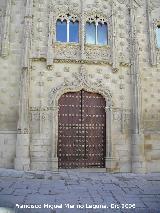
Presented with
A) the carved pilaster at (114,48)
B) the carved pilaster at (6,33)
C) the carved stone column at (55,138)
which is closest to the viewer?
the carved stone column at (55,138)

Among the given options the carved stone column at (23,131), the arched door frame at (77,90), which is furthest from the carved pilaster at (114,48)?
the carved stone column at (23,131)

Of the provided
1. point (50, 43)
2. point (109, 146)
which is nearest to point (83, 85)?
point (50, 43)

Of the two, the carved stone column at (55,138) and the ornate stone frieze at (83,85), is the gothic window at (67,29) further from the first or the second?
the carved stone column at (55,138)

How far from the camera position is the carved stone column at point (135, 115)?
10.8m

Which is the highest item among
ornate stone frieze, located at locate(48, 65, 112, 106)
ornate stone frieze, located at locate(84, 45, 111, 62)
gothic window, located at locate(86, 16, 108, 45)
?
gothic window, located at locate(86, 16, 108, 45)

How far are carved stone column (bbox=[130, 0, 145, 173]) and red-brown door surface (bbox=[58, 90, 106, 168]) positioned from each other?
1.33 m

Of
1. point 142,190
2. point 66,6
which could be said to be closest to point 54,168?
point 142,190

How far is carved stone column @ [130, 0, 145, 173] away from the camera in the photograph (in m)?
10.8

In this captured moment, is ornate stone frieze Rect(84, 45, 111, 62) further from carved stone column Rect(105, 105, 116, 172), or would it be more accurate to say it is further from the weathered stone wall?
the weathered stone wall

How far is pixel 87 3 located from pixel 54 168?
7.83 metres

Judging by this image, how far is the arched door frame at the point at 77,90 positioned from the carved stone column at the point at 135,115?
1.04 meters

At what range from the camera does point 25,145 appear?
1030 cm

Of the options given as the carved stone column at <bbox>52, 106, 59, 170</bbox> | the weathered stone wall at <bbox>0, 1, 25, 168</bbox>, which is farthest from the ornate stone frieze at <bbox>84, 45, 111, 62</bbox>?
the weathered stone wall at <bbox>0, 1, 25, 168</bbox>

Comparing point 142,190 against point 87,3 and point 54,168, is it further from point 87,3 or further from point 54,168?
point 87,3
